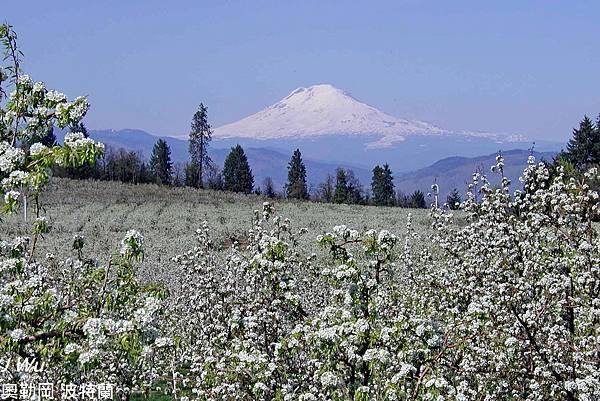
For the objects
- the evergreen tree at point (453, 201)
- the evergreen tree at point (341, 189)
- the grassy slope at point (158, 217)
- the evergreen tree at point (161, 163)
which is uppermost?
the evergreen tree at point (161, 163)

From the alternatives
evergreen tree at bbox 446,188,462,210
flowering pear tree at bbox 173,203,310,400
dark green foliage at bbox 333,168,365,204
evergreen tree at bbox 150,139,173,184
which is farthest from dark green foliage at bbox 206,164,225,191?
flowering pear tree at bbox 173,203,310,400

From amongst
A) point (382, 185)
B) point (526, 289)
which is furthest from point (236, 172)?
point (526, 289)

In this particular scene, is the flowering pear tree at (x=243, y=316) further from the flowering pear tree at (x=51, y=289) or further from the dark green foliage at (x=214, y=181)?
the dark green foliage at (x=214, y=181)

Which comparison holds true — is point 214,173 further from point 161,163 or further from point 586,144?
point 586,144

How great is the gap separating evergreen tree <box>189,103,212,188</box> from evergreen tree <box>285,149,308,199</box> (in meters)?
11.3

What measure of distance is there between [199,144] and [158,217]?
1652 inches

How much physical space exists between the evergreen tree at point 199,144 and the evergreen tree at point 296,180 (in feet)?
36.9

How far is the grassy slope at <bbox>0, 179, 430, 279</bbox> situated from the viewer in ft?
106

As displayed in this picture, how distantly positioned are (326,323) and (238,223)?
113 ft

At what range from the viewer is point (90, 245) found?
33000 millimetres

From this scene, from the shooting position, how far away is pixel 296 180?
9169 centimetres

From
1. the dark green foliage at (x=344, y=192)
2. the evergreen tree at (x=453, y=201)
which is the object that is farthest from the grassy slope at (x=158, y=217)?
the dark green foliage at (x=344, y=192)

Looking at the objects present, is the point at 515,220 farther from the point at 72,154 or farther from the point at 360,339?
the point at 72,154

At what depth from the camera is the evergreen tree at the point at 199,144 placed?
84.9m
